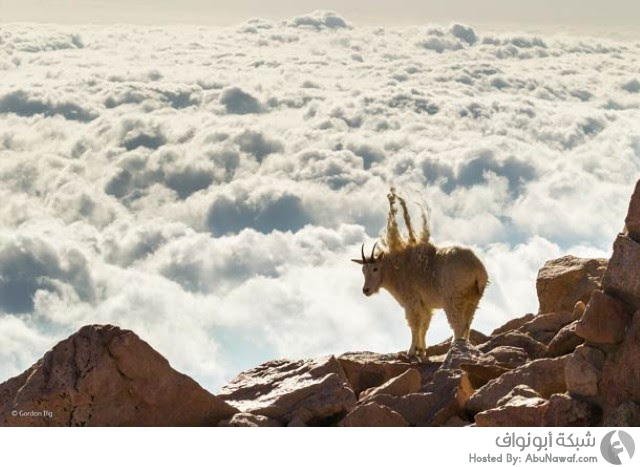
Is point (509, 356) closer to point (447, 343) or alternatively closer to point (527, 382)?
point (527, 382)

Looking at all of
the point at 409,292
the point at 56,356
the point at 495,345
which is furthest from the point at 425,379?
the point at 56,356

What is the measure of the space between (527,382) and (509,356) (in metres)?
2.96

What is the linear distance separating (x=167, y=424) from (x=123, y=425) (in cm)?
57

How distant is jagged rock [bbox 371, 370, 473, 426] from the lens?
15.5 meters

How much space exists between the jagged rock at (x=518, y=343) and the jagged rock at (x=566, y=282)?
3160 mm

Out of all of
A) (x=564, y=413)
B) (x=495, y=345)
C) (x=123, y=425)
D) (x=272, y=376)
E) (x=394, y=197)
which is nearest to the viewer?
(x=564, y=413)

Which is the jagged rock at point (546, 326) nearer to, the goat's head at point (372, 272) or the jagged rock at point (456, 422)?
the goat's head at point (372, 272)


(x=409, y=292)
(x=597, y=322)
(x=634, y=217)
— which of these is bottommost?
(x=597, y=322)

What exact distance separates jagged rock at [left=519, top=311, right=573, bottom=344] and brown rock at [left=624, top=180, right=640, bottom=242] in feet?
23.7

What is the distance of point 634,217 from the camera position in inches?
524

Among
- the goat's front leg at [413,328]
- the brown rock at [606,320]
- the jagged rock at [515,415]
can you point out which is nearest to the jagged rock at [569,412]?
the jagged rock at [515,415]

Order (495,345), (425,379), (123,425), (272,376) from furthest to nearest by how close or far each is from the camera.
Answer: (495,345) < (425,379) < (272,376) < (123,425)

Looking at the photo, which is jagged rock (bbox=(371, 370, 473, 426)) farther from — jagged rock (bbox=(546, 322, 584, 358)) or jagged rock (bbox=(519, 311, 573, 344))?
jagged rock (bbox=(519, 311, 573, 344))

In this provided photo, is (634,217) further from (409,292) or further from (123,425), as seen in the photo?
(409,292)
